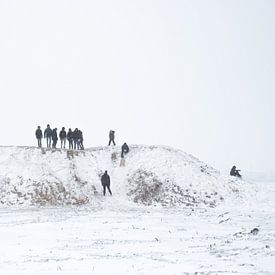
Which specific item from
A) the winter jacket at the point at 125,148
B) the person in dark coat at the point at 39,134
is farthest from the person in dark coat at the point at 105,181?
the person in dark coat at the point at 39,134

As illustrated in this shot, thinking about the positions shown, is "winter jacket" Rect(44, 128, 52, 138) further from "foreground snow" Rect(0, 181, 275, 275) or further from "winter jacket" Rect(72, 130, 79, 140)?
"foreground snow" Rect(0, 181, 275, 275)

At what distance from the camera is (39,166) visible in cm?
3969

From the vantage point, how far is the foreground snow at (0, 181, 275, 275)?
16.0 m

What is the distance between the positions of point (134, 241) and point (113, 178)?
66.3 ft

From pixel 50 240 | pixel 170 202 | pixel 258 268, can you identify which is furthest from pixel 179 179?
pixel 258 268

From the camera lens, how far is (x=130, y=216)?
30266 millimetres

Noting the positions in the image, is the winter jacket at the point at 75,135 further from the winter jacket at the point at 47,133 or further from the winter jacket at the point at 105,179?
the winter jacket at the point at 105,179

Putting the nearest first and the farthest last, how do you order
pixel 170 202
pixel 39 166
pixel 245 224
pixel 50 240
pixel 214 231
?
pixel 50 240, pixel 214 231, pixel 245 224, pixel 170 202, pixel 39 166

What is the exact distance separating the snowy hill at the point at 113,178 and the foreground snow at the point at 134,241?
334cm

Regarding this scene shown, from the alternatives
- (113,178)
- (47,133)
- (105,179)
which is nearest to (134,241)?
(105,179)

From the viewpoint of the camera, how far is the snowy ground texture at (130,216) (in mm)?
16797

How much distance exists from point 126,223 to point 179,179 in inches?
535

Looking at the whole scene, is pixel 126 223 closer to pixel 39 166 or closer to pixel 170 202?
pixel 170 202

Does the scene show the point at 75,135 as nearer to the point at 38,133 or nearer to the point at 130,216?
the point at 38,133
